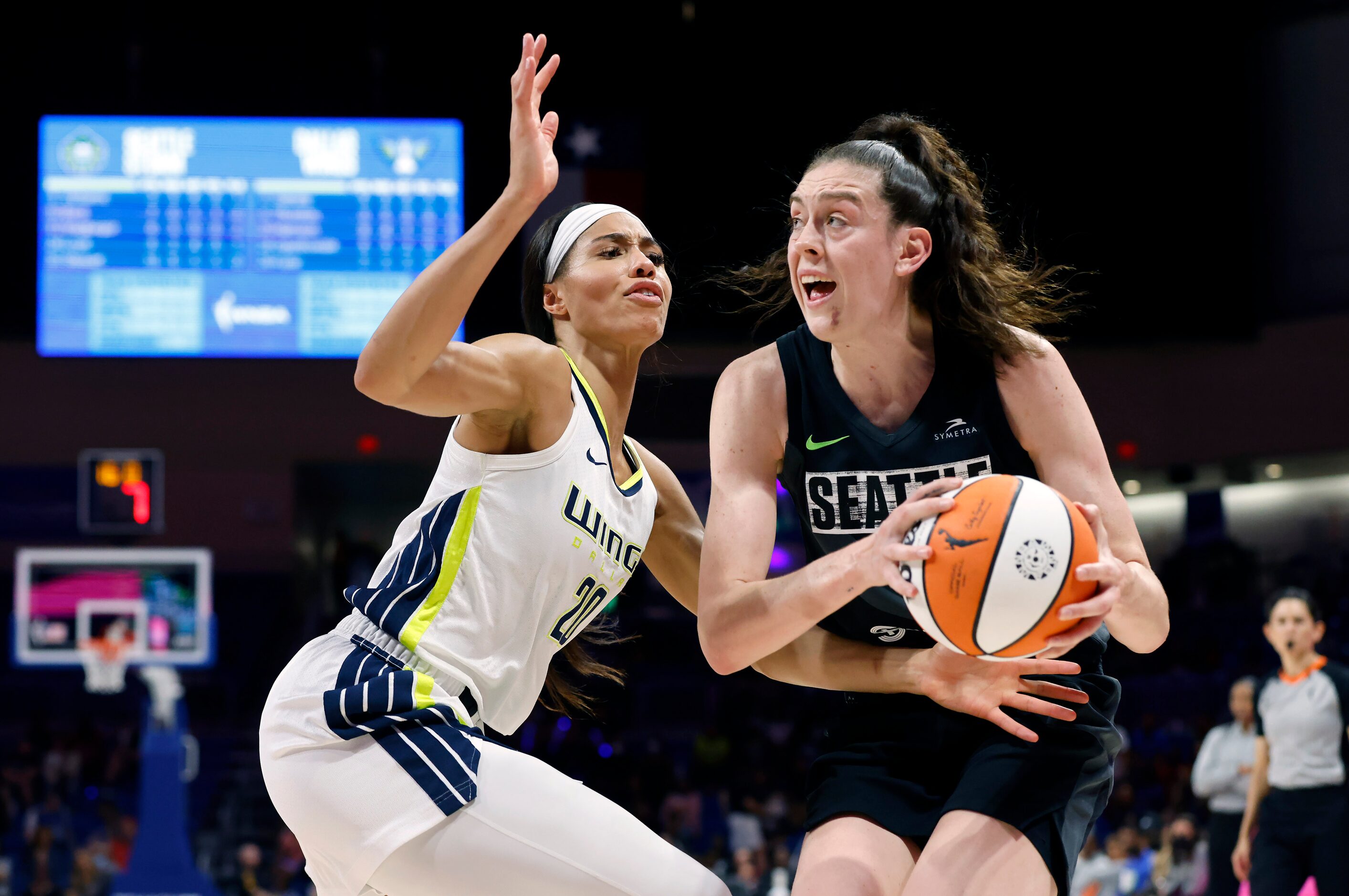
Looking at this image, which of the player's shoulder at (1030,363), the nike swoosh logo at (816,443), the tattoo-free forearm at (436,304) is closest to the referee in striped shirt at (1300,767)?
the player's shoulder at (1030,363)

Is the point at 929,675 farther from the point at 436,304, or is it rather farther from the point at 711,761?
the point at 711,761

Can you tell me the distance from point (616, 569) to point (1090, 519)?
1081mm

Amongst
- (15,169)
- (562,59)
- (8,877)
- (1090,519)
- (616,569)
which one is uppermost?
(562,59)

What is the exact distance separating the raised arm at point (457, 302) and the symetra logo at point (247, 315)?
24.5 feet

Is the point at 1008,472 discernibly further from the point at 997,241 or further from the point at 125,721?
the point at 125,721

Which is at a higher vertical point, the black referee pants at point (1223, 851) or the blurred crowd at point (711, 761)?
the black referee pants at point (1223, 851)

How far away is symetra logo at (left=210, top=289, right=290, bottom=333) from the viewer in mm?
9695

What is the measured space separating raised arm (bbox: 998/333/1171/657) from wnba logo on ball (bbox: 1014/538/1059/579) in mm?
191

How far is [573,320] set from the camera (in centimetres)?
321

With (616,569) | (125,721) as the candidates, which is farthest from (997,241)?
(125,721)

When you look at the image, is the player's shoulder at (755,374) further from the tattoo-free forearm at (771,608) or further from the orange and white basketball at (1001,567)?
the orange and white basketball at (1001,567)

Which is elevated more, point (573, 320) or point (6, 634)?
point (573, 320)

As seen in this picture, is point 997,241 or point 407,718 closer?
point 407,718

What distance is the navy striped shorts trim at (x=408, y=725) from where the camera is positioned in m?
2.53
